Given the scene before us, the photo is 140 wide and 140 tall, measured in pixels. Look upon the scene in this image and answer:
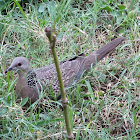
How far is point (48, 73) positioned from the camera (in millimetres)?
3803

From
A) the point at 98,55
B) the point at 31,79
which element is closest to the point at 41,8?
the point at 98,55

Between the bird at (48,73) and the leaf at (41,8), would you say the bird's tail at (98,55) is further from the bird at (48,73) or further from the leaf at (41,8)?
the leaf at (41,8)

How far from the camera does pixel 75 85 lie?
3738 millimetres

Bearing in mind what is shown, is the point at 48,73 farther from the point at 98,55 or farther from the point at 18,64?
the point at 98,55

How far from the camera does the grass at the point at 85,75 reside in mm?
3098

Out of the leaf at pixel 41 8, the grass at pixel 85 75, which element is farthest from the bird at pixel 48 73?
the leaf at pixel 41 8

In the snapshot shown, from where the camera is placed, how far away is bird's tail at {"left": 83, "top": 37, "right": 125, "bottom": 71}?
405cm

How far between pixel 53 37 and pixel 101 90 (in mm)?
2429

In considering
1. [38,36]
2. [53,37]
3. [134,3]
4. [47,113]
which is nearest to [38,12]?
[38,36]

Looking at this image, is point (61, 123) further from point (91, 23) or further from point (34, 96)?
point (91, 23)

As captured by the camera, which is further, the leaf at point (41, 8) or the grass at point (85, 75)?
the leaf at point (41, 8)

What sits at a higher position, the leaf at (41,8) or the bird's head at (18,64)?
the leaf at (41,8)

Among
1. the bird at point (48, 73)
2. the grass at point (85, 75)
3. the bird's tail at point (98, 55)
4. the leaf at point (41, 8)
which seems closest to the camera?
the grass at point (85, 75)

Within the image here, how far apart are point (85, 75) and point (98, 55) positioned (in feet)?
1.05
